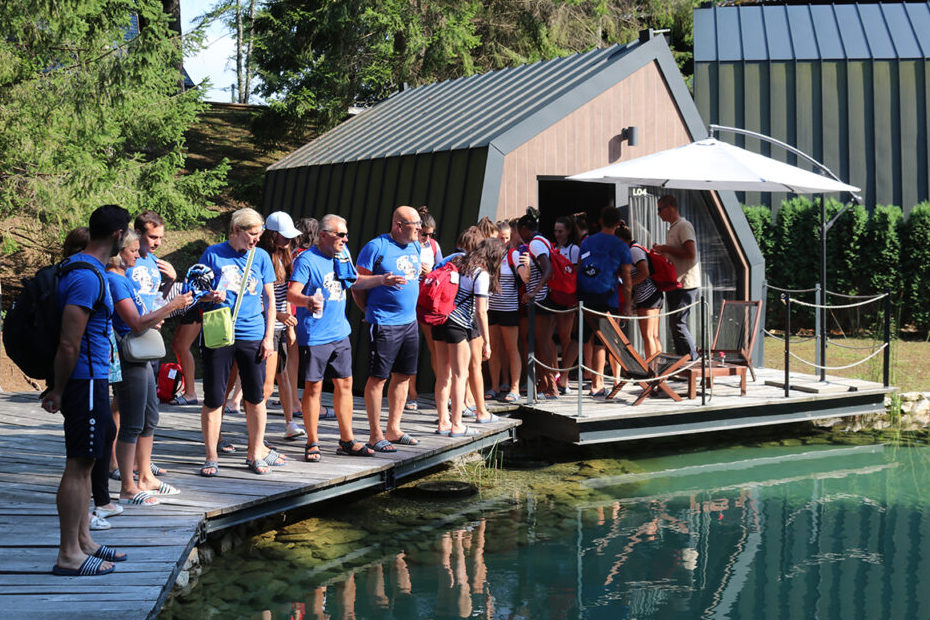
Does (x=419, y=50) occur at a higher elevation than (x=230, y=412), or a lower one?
higher

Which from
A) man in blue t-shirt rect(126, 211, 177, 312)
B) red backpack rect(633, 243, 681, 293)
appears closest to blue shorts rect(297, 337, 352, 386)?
man in blue t-shirt rect(126, 211, 177, 312)

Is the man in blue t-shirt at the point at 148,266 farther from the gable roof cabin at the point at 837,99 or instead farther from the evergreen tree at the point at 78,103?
the gable roof cabin at the point at 837,99

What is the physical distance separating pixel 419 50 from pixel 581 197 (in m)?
7.04

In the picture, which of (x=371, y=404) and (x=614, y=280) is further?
(x=614, y=280)

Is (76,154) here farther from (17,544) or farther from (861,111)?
(861,111)

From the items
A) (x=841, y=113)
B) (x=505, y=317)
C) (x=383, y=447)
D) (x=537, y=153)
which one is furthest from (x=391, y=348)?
(x=841, y=113)

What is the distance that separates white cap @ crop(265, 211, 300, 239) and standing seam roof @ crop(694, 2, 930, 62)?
12.7m

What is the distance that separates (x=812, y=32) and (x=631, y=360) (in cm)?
1237

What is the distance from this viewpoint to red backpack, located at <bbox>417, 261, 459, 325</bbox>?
25.9 feet

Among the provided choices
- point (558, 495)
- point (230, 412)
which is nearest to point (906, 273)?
point (558, 495)

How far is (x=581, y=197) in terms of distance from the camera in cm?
1361

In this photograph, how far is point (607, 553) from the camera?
6992mm

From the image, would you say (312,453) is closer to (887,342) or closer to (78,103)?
(887,342)

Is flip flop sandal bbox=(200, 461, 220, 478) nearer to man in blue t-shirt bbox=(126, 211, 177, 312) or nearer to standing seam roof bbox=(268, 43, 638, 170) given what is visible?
man in blue t-shirt bbox=(126, 211, 177, 312)
